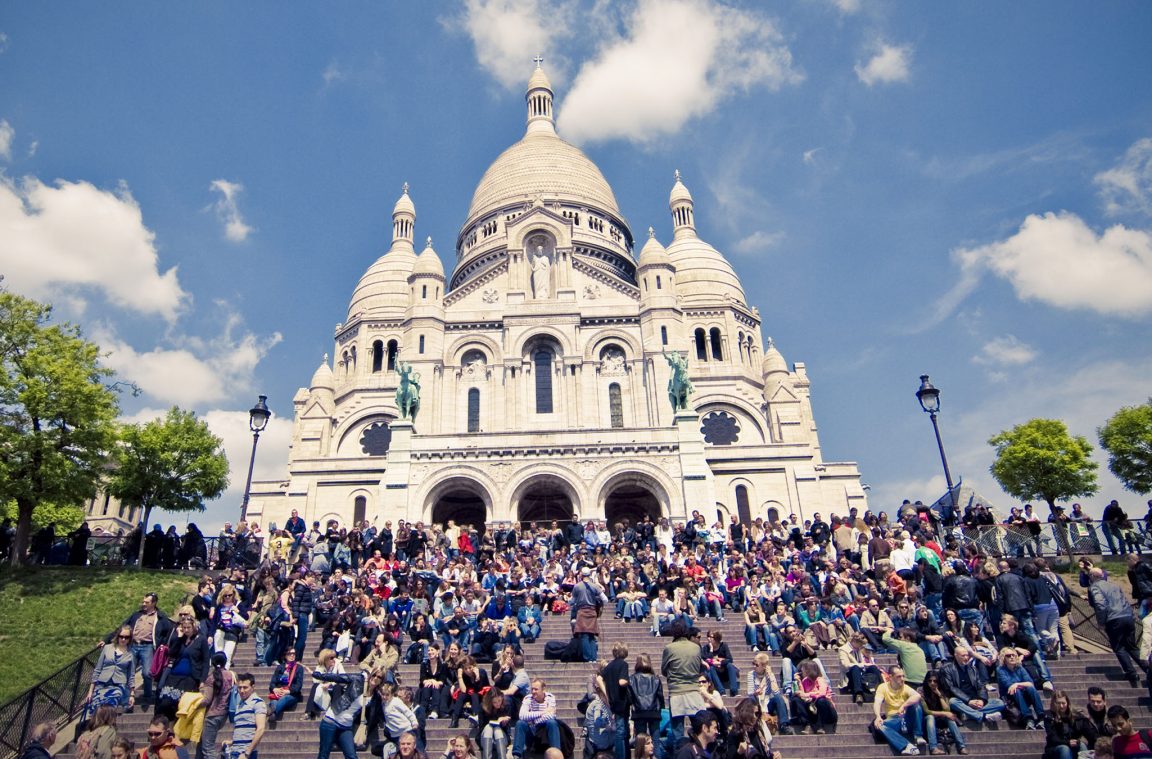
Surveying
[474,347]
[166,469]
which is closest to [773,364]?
[474,347]

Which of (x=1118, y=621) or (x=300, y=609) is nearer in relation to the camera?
(x=1118, y=621)

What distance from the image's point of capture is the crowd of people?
10086 millimetres

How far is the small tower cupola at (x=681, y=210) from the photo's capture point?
53.4 metres

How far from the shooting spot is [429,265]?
3847 cm

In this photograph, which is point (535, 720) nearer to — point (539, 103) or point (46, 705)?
point (46, 705)

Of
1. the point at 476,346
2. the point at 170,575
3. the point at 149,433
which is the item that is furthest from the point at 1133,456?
the point at 149,433

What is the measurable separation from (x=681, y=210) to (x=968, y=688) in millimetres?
45323

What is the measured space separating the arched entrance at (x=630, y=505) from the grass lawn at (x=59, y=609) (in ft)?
54.1

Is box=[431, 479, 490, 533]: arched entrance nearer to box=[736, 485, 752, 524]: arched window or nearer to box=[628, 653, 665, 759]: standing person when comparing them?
box=[736, 485, 752, 524]: arched window

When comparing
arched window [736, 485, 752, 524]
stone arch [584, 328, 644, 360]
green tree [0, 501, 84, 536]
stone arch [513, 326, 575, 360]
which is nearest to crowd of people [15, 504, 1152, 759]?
arched window [736, 485, 752, 524]

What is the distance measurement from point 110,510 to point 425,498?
3434 cm

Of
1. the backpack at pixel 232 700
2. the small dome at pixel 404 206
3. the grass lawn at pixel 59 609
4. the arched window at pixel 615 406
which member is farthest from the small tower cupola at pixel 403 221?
the backpack at pixel 232 700

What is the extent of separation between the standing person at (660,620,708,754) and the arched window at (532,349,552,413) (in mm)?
24732

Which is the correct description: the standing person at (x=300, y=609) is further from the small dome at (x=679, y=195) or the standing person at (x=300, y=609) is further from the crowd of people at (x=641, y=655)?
the small dome at (x=679, y=195)
